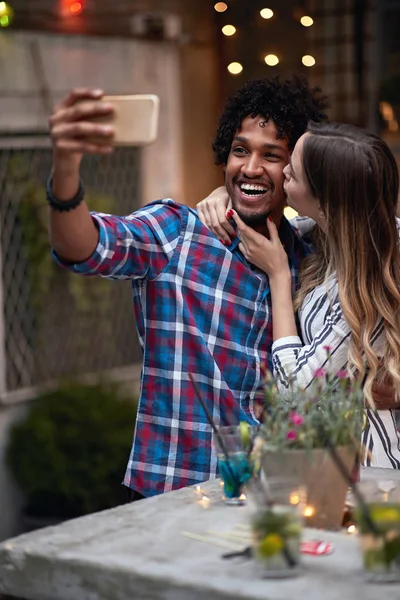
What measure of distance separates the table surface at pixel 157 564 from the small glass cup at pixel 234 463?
2.1 inches

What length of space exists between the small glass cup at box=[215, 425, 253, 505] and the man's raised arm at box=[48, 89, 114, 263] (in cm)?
50

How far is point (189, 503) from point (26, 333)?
149 inches

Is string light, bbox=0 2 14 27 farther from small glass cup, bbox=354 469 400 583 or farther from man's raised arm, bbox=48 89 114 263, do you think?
small glass cup, bbox=354 469 400 583

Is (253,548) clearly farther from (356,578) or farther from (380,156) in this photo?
(380,156)

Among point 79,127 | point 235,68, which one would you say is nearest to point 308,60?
point 235,68

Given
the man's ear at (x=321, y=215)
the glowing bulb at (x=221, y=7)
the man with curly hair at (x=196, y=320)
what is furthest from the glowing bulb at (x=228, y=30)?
the man's ear at (x=321, y=215)

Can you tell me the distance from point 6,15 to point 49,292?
1405 mm

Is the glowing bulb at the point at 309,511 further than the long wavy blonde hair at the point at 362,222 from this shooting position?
No

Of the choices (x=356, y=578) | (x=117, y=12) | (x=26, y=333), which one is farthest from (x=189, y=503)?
(x=117, y=12)

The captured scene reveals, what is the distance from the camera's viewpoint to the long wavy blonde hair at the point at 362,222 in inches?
102

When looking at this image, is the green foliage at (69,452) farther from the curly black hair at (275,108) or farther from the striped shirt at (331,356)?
the striped shirt at (331,356)

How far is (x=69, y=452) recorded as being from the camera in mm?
5734

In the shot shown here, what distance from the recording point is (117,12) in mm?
5891

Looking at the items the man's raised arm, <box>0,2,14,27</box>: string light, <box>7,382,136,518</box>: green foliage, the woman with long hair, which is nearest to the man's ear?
the woman with long hair
